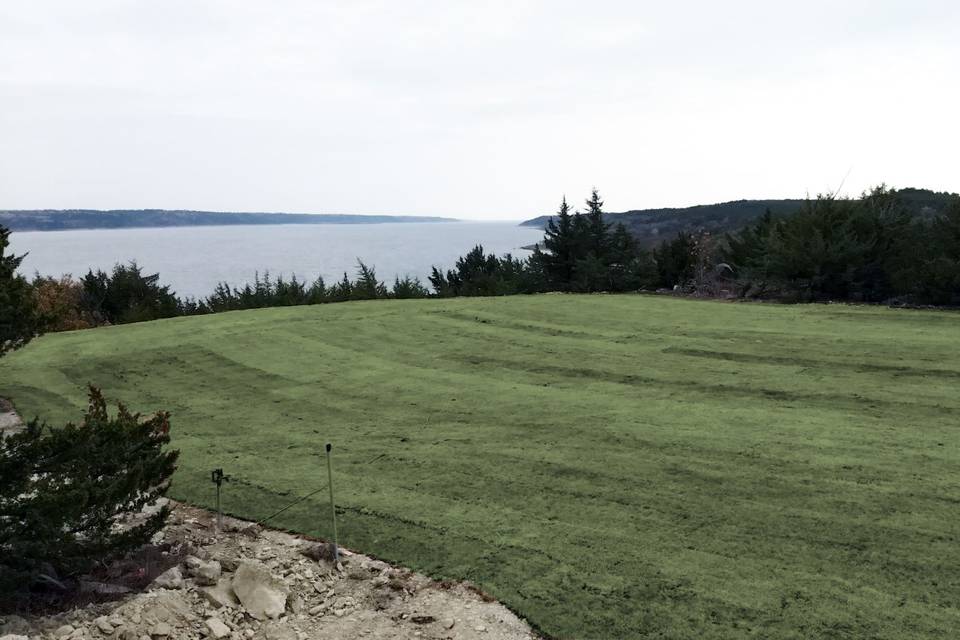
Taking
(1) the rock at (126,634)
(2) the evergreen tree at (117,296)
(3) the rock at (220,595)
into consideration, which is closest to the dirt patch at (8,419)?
(3) the rock at (220,595)

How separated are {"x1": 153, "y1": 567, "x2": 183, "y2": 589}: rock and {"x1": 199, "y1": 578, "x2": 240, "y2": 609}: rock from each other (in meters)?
0.23

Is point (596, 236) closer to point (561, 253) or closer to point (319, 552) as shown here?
point (561, 253)

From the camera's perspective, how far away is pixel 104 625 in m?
4.60

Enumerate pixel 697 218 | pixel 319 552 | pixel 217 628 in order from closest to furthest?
pixel 217 628 < pixel 319 552 < pixel 697 218

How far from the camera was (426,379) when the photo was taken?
11781 mm

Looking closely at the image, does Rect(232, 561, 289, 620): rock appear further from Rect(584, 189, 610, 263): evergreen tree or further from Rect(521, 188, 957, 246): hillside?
Rect(521, 188, 957, 246): hillside

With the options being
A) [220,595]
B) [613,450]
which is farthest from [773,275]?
[220,595]

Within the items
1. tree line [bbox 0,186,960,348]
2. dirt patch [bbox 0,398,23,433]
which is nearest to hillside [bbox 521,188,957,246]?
tree line [bbox 0,186,960,348]

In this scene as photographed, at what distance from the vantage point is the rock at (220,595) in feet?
16.9

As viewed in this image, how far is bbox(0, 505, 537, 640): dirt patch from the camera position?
15.6ft

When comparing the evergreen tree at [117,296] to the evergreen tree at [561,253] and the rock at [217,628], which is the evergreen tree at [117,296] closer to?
the evergreen tree at [561,253]

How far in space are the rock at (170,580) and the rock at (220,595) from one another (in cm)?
23

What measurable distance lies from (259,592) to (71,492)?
1.58 m

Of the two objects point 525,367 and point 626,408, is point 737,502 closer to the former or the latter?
point 626,408
